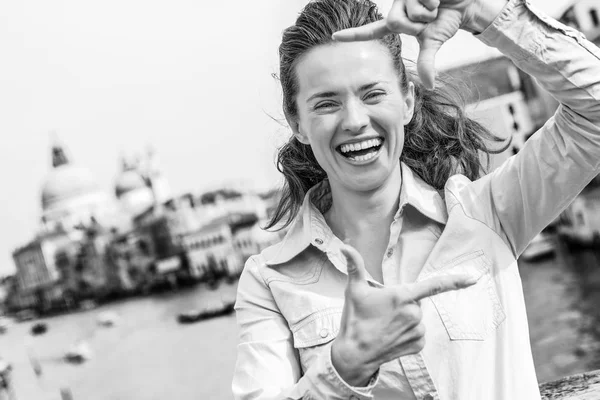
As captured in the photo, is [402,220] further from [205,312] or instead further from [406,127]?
[205,312]

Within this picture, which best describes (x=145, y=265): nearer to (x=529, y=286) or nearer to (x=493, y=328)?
(x=529, y=286)

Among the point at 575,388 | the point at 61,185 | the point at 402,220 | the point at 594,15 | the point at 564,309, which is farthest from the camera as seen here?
the point at 564,309

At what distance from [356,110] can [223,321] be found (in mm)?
9739

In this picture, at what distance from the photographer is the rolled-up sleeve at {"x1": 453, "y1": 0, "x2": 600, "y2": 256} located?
806mm

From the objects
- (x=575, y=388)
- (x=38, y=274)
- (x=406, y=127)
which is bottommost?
(x=38, y=274)

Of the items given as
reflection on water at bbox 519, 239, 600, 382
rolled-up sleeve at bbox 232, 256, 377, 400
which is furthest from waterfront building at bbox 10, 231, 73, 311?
rolled-up sleeve at bbox 232, 256, 377, 400

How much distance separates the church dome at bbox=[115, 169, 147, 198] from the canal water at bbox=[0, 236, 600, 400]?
146 centimetres

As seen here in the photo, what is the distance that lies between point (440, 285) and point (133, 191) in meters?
10.2

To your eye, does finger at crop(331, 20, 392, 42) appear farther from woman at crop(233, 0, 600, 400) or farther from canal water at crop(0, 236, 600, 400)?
canal water at crop(0, 236, 600, 400)

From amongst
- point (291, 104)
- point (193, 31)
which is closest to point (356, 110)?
point (291, 104)

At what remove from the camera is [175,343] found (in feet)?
33.2

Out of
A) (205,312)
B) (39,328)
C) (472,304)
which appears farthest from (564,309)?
(472,304)

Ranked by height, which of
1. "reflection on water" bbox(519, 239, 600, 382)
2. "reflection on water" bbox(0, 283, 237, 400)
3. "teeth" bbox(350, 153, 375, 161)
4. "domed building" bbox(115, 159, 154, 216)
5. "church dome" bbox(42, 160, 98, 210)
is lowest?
"reflection on water" bbox(519, 239, 600, 382)

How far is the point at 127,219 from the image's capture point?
1088cm
